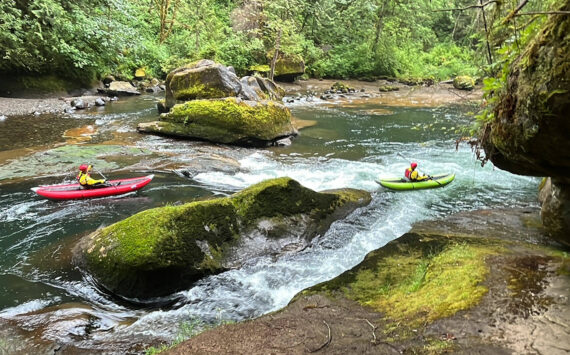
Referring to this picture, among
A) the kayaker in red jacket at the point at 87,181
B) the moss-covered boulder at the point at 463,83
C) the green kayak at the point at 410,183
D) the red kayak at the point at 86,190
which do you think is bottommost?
the red kayak at the point at 86,190

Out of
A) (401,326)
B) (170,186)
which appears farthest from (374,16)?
(401,326)

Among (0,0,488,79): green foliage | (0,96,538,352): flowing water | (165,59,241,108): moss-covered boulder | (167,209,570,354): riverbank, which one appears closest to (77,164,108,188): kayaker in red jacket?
(0,96,538,352): flowing water

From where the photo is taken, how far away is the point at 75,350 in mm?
3871

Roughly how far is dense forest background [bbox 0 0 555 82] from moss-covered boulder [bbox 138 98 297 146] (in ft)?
28.2

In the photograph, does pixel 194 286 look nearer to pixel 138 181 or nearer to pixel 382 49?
pixel 138 181

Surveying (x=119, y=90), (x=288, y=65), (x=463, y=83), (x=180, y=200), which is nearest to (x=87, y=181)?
(x=180, y=200)

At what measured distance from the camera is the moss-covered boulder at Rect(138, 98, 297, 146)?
13.0 metres

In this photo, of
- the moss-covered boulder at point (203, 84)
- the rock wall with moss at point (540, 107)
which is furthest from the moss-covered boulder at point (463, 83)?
the rock wall with moss at point (540, 107)

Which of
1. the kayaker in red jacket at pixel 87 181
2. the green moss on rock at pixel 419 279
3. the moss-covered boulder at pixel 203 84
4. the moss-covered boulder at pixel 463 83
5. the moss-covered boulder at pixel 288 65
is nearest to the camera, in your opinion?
the green moss on rock at pixel 419 279

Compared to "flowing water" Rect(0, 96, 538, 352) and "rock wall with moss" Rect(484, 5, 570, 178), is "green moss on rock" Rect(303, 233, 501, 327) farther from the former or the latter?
"rock wall with moss" Rect(484, 5, 570, 178)

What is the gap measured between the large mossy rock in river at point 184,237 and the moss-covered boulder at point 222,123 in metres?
6.56

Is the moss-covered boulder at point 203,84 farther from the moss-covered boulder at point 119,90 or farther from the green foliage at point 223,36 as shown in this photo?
the moss-covered boulder at point 119,90

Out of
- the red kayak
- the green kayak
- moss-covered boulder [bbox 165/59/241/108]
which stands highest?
moss-covered boulder [bbox 165/59/241/108]

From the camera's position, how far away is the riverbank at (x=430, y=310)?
3197 mm
